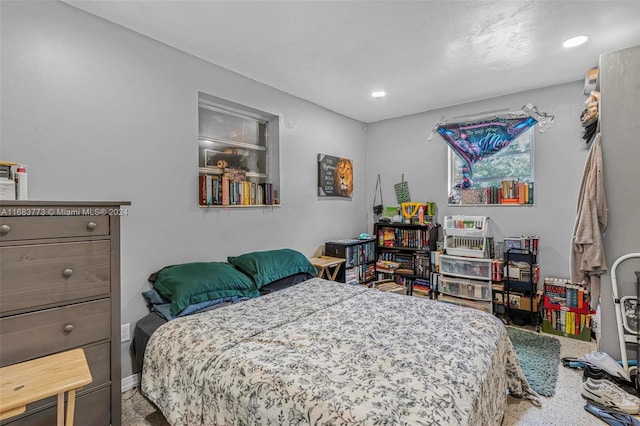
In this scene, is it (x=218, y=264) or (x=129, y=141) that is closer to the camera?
Answer: (x=129, y=141)

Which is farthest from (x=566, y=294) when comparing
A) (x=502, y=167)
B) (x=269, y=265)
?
(x=269, y=265)

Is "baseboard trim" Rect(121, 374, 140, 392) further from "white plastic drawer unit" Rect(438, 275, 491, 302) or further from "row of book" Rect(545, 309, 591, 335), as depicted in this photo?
"row of book" Rect(545, 309, 591, 335)

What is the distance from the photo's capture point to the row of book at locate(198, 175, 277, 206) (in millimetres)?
2777

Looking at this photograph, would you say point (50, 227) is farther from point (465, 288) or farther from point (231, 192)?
point (465, 288)

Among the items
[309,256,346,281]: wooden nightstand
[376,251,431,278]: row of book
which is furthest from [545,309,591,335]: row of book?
[309,256,346,281]: wooden nightstand

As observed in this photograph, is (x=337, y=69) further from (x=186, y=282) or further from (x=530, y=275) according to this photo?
(x=530, y=275)

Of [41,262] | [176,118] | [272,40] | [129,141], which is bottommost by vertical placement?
[41,262]

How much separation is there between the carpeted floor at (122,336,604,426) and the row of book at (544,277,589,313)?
1051 mm

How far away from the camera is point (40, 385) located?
3.96 ft

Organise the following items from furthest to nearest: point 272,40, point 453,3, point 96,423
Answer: point 272,40 → point 453,3 → point 96,423

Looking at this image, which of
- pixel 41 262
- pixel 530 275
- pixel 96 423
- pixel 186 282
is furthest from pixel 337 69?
pixel 96 423

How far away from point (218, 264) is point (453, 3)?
261 centimetres

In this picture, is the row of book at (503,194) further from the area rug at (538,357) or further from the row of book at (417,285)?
the area rug at (538,357)

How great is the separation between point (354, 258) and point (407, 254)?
0.80 metres
